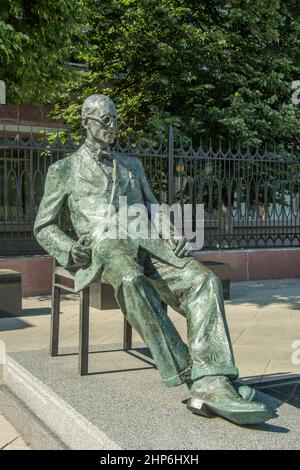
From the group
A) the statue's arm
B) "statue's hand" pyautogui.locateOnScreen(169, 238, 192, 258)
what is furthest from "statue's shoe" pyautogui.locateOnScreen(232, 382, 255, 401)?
the statue's arm

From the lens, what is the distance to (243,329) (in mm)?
6777

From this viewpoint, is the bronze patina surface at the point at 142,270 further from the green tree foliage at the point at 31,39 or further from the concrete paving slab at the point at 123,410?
the green tree foliage at the point at 31,39

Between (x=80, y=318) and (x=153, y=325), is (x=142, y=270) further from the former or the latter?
(x=80, y=318)

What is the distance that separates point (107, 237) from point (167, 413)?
112cm

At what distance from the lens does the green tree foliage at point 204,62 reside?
1348 centimetres

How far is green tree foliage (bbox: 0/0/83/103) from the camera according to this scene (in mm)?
9172

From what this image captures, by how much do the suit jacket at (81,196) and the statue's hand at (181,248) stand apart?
0.06 m

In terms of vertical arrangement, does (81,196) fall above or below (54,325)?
above

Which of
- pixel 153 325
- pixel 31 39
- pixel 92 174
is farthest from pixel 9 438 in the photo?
pixel 31 39

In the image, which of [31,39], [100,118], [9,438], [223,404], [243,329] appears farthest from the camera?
[31,39]

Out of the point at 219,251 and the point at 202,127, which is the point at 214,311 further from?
the point at 202,127

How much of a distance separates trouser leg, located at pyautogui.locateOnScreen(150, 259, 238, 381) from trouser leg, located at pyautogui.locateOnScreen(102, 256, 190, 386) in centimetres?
9

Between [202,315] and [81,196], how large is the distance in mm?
1275

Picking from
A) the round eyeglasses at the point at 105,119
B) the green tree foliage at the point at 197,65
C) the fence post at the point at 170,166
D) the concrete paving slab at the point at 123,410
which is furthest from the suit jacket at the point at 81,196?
the green tree foliage at the point at 197,65
